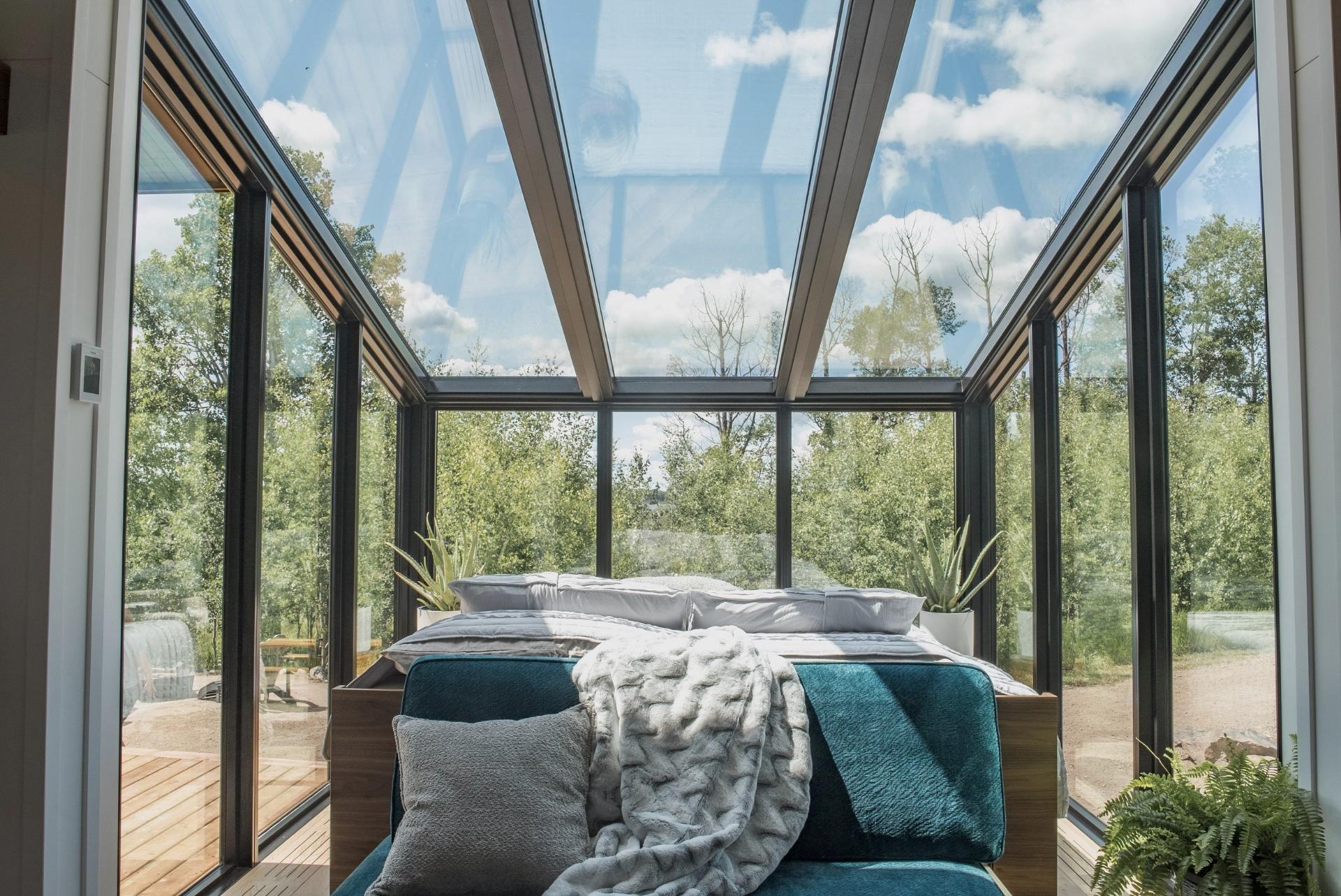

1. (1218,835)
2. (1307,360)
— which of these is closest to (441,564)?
(1218,835)

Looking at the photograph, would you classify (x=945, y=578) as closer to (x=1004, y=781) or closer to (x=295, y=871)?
(x=1004, y=781)

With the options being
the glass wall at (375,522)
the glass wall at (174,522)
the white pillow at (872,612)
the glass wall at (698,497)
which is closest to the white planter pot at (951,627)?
the glass wall at (698,497)

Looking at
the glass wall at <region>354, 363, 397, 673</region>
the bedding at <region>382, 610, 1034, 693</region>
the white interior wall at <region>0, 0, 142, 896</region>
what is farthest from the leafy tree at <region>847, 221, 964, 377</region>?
the white interior wall at <region>0, 0, 142, 896</region>

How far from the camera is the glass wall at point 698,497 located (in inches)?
201

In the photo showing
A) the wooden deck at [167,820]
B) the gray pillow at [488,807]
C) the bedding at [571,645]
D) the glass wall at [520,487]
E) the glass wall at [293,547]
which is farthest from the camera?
the glass wall at [520,487]

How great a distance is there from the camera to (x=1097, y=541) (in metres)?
Answer: 3.54

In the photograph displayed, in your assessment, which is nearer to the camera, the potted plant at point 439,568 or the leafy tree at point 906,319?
the leafy tree at point 906,319

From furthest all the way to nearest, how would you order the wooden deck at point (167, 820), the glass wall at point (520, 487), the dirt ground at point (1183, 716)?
1. the glass wall at point (520, 487)
2. the dirt ground at point (1183, 716)
3. the wooden deck at point (167, 820)

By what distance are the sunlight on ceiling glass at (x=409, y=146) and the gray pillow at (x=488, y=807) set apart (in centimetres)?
216

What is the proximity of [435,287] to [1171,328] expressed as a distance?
3198mm

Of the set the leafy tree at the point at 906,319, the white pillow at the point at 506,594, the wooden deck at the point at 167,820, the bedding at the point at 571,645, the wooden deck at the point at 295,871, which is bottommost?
the wooden deck at the point at 295,871

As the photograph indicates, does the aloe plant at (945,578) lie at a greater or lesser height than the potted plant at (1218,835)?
greater

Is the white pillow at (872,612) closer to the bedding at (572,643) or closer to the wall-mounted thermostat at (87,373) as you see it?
the bedding at (572,643)

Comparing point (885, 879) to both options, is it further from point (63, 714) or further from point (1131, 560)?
point (63, 714)
